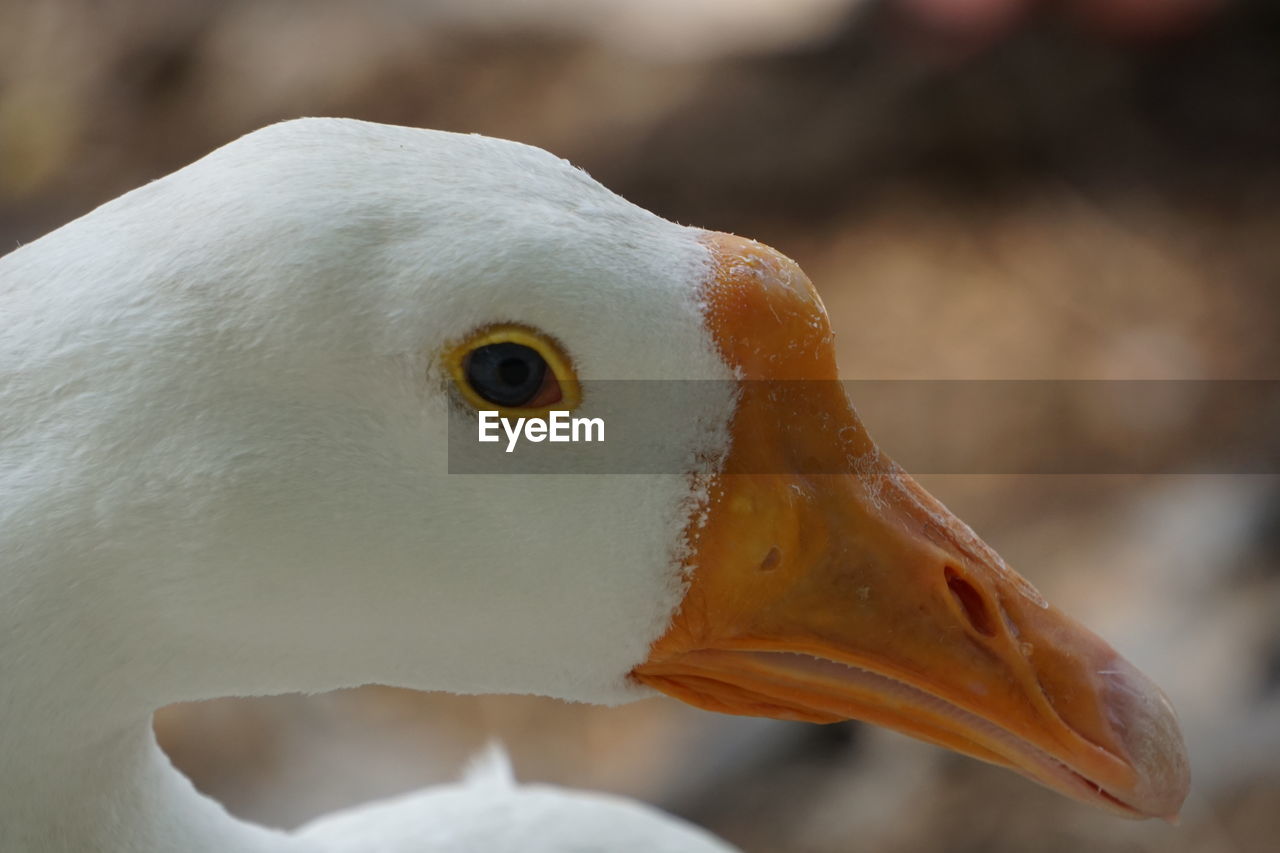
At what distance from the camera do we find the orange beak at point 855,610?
1226mm

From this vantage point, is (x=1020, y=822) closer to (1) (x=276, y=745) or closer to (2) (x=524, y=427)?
(1) (x=276, y=745)

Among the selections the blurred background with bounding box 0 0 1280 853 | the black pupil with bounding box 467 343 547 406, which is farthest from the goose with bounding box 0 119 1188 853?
the blurred background with bounding box 0 0 1280 853

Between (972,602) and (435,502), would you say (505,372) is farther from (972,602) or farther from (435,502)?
(972,602)

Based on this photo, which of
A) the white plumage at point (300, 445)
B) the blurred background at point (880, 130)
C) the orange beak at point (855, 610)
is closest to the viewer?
the white plumage at point (300, 445)

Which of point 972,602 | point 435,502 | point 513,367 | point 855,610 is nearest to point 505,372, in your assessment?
point 513,367

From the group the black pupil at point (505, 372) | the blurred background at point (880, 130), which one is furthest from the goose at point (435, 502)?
the blurred background at point (880, 130)

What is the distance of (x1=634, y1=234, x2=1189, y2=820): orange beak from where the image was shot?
4.02 feet

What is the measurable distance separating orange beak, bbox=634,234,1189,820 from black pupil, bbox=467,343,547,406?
0.59 ft

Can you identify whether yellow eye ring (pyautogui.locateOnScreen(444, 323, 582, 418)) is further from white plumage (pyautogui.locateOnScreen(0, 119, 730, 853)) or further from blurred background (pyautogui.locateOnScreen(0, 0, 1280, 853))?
blurred background (pyautogui.locateOnScreen(0, 0, 1280, 853))

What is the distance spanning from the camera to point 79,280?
1106mm

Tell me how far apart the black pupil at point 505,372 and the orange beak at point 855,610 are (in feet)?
0.59

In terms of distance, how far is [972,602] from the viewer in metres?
1.32

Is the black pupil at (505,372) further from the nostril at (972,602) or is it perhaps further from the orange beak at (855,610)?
the nostril at (972,602)

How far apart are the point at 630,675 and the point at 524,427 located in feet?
1.04
